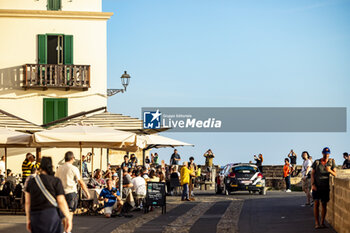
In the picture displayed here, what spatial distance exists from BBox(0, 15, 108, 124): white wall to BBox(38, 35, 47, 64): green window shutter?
0.96ft

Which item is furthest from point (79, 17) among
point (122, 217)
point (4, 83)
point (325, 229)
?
point (325, 229)

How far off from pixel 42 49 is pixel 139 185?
17.1m

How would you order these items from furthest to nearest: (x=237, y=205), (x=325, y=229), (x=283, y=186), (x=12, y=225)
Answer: (x=283, y=186) < (x=237, y=205) < (x=12, y=225) < (x=325, y=229)

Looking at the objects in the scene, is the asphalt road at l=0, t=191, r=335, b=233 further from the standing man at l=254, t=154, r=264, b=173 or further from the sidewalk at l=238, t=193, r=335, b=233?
the standing man at l=254, t=154, r=264, b=173

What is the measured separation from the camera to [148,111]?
36.7 metres

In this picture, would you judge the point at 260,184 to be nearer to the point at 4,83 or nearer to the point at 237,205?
the point at 237,205

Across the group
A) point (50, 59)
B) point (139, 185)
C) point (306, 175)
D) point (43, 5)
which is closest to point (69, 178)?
point (139, 185)

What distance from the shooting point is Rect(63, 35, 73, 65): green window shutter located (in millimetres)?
39250

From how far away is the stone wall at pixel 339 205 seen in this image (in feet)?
49.6

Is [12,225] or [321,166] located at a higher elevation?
[321,166]

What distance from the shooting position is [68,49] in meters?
39.3

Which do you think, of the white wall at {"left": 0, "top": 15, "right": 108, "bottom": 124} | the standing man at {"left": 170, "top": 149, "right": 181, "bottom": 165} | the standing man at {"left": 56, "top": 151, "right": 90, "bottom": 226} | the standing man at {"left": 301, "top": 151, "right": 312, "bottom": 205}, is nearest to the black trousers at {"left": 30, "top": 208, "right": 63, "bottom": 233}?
the standing man at {"left": 56, "top": 151, "right": 90, "bottom": 226}

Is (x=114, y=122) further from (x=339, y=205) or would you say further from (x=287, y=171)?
(x=287, y=171)

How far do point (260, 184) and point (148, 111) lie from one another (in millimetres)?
6457
